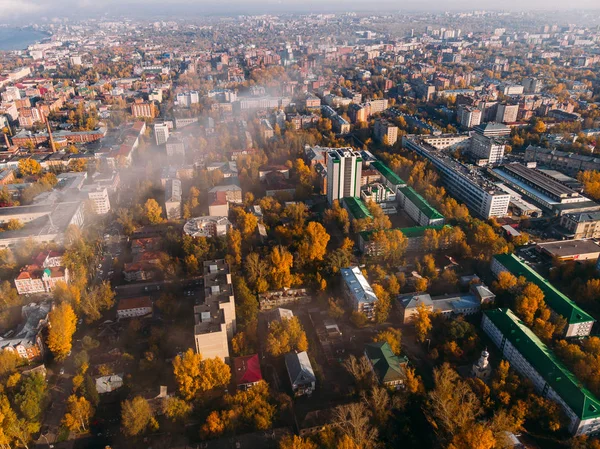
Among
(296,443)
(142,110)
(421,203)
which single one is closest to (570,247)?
(421,203)

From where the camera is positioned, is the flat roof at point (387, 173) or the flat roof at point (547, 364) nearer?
the flat roof at point (547, 364)

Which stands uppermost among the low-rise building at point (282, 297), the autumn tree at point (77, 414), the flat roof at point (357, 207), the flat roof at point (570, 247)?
the flat roof at point (357, 207)

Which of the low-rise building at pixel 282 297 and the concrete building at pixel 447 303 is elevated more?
the concrete building at pixel 447 303

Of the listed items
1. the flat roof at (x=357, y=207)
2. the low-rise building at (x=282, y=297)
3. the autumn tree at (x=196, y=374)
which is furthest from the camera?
the flat roof at (x=357, y=207)

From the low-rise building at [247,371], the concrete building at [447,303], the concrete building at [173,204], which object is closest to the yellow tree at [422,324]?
the concrete building at [447,303]

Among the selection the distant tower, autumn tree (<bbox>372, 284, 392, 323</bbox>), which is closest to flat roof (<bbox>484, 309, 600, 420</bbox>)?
the distant tower

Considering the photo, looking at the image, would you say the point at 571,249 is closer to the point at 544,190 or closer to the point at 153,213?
the point at 544,190

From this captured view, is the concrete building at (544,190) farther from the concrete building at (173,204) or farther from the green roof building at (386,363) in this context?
the concrete building at (173,204)
